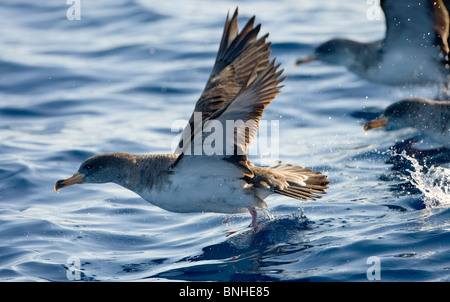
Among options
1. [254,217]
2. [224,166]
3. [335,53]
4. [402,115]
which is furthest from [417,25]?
[224,166]

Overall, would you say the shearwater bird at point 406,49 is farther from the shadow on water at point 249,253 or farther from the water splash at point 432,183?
the shadow on water at point 249,253

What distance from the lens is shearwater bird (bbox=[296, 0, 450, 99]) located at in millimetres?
9391

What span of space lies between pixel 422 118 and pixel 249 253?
3293mm

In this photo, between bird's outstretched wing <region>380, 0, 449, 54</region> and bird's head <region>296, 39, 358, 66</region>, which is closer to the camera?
bird's outstretched wing <region>380, 0, 449, 54</region>

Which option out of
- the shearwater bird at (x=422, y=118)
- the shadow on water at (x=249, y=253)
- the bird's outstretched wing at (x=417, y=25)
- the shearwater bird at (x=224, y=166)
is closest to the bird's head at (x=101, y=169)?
the shearwater bird at (x=224, y=166)

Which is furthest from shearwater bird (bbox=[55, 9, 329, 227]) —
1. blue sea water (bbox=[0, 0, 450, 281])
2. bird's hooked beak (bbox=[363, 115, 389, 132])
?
bird's hooked beak (bbox=[363, 115, 389, 132])

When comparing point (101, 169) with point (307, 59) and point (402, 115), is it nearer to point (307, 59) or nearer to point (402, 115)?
point (402, 115)

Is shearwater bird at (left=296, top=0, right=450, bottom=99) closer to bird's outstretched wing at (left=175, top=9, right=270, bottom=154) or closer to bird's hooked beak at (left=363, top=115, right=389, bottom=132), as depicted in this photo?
bird's hooked beak at (left=363, top=115, right=389, bottom=132)

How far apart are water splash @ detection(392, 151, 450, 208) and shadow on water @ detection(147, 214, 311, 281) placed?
1.31 meters

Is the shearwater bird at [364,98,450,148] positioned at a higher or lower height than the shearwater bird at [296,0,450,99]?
lower

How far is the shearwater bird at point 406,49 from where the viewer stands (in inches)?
370

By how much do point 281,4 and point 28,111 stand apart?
760cm

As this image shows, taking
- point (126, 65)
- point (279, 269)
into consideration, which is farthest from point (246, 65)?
point (126, 65)
